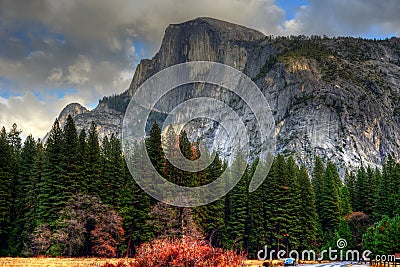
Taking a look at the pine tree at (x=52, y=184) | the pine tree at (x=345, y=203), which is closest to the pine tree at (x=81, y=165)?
the pine tree at (x=52, y=184)

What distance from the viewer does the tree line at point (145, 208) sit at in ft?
158

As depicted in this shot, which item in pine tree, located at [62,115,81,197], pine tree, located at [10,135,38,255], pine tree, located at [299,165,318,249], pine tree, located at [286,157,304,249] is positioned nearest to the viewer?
pine tree, located at [62,115,81,197]

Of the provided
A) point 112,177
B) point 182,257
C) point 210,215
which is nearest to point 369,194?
point 210,215

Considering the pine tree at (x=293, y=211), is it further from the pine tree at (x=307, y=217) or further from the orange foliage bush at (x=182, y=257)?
the orange foliage bush at (x=182, y=257)

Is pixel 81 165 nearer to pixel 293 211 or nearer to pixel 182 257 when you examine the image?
pixel 293 211

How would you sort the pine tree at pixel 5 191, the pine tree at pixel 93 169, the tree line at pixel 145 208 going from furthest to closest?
the pine tree at pixel 5 191 → the pine tree at pixel 93 169 → the tree line at pixel 145 208

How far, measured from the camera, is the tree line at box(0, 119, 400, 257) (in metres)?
48.1

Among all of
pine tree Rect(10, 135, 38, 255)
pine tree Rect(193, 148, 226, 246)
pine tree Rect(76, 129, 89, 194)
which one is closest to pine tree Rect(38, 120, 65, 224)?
pine tree Rect(76, 129, 89, 194)

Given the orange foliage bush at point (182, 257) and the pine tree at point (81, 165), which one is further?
the pine tree at point (81, 165)

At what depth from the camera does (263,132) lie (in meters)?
197

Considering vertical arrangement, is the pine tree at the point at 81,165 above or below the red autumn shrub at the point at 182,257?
above

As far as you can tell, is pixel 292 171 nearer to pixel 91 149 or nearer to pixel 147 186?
pixel 147 186

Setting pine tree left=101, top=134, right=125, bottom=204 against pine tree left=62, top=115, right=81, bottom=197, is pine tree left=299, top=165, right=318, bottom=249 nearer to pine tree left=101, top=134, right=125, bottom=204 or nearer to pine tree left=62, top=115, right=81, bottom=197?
pine tree left=101, top=134, right=125, bottom=204

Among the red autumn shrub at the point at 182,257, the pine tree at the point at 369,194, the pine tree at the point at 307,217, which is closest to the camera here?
the red autumn shrub at the point at 182,257
